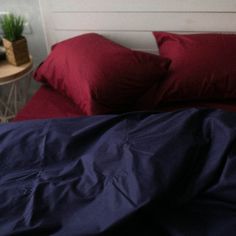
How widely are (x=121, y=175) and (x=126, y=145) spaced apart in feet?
0.44

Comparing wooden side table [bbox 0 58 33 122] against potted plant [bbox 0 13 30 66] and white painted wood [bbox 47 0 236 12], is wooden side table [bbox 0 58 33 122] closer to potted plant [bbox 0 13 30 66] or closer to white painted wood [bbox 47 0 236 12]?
potted plant [bbox 0 13 30 66]

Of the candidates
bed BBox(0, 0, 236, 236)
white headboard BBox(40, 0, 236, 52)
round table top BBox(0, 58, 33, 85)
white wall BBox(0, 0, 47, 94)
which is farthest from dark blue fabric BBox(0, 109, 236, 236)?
white wall BBox(0, 0, 47, 94)

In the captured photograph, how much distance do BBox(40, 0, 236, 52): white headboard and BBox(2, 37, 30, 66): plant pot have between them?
0.19m

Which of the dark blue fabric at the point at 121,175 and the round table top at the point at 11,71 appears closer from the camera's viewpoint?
the dark blue fabric at the point at 121,175

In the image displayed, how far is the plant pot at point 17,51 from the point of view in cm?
149

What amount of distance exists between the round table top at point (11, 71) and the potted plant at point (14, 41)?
0.03m

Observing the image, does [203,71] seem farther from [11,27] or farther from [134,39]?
[11,27]

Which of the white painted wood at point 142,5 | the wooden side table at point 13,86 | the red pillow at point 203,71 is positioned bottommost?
the wooden side table at point 13,86

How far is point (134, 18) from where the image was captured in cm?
148

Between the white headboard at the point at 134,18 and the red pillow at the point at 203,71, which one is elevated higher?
the white headboard at the point at 134,18

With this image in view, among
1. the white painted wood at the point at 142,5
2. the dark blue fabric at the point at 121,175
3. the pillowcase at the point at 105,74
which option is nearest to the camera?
the dark blue fabric at the point at 121,175

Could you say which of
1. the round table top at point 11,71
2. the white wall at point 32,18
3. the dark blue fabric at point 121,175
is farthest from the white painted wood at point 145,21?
the dark blue fabric at point 121,175

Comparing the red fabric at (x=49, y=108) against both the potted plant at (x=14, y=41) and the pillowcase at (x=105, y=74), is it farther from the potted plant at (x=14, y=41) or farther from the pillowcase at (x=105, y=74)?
the potted plant at (x=14, y=41)

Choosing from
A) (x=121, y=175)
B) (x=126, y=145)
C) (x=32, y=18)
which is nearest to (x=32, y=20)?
(x=32, y=18)
